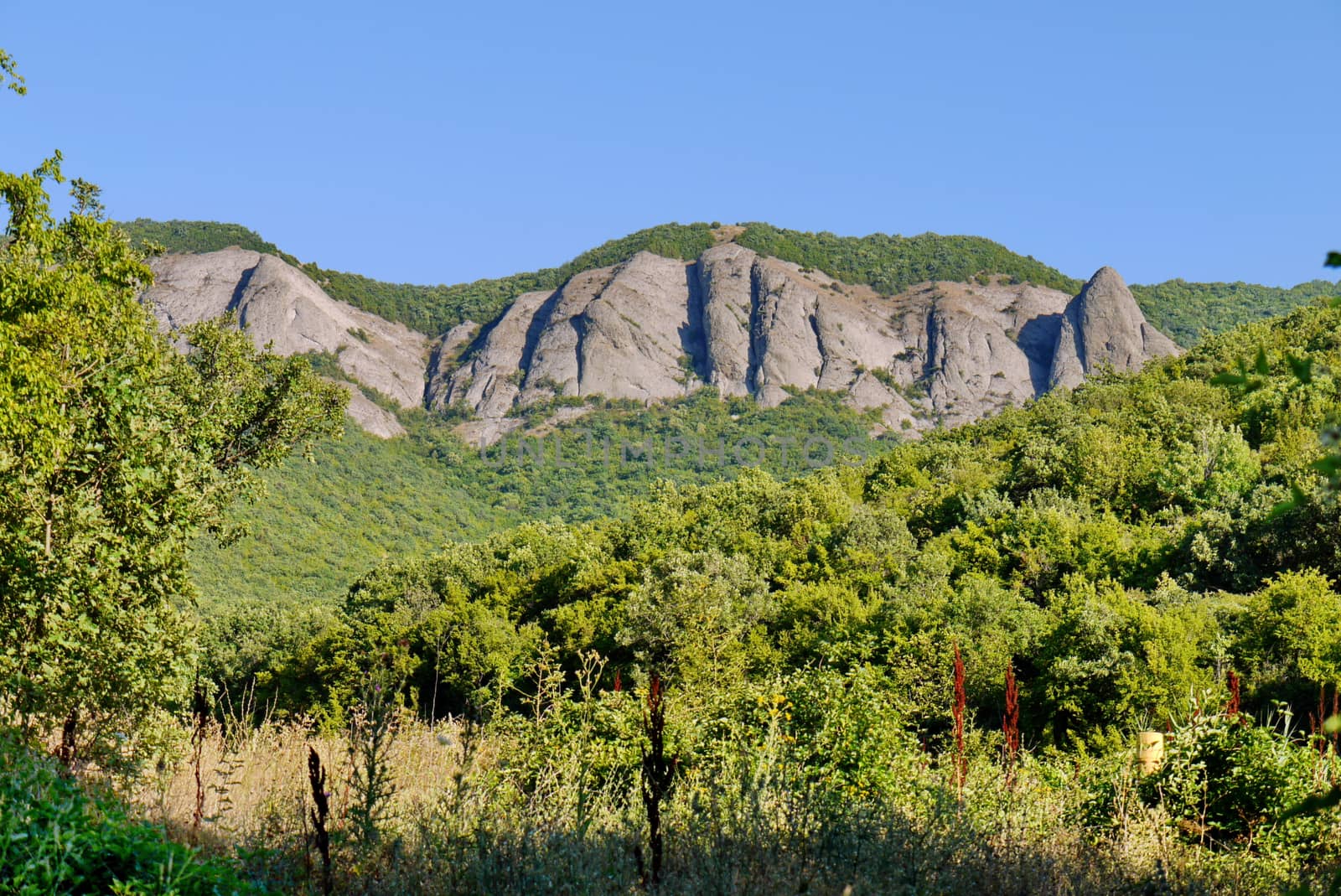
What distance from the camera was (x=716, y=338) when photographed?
154875 millimetres

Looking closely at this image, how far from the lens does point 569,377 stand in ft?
483

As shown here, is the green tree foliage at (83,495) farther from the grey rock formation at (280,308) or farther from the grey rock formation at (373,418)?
the grey rock formation at (280,308)

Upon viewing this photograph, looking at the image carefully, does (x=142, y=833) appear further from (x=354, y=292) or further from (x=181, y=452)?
(x=354, y=292)

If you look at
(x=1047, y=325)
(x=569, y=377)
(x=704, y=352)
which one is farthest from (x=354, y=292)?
(x=1047, y=325)

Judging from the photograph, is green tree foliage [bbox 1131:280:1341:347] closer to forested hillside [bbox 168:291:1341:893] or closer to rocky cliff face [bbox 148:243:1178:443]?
rocky cliff face [bbox 148:243:1178:443]

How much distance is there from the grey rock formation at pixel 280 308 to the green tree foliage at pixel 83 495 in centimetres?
12527

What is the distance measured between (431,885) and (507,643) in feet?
118

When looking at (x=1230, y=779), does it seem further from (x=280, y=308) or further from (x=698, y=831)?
(x=280, y=308)

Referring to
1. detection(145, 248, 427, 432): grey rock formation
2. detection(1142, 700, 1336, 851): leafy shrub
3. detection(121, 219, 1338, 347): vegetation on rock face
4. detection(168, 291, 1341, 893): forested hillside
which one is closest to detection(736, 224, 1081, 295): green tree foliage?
detection(121, 219, 1338, 347): vegetation on rock face

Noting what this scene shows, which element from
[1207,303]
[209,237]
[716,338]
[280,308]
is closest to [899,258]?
[716,338]

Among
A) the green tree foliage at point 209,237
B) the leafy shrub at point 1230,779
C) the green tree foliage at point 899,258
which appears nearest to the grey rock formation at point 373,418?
the green tree foliage at point 209,237

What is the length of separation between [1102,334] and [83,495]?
494 ft

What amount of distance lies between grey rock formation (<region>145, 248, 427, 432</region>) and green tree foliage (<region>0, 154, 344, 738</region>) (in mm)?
125272

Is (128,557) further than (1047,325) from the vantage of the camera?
No
